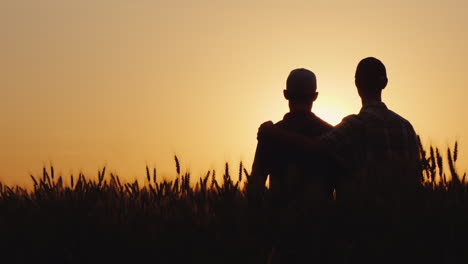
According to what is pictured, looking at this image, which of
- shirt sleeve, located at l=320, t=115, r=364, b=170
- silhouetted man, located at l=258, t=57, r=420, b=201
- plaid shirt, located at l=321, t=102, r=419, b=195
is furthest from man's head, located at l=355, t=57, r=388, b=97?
shirt sleeve, located at l=320, t=115, r=364, b=170

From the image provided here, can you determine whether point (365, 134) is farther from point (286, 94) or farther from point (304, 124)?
point (286, 94)

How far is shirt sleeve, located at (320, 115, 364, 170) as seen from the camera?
5.25 meters

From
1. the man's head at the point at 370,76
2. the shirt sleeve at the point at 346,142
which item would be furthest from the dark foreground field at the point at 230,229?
the man's head at the point at 370,76

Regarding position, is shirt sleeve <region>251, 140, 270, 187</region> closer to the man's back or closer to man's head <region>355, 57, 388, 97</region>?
the man's back

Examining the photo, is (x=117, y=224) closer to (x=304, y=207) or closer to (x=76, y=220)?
(x=76, y=220)

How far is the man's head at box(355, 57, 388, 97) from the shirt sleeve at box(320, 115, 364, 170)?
0.34 metres

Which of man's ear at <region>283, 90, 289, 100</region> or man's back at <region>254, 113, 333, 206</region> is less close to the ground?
man's ear at <region>283, 90, 289, 100</region>

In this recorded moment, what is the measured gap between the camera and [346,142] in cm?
532

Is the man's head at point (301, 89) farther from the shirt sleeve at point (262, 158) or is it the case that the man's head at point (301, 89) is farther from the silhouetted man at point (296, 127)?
the shirt sleeve at point (262, 158)

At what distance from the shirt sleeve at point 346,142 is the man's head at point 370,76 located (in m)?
0.34

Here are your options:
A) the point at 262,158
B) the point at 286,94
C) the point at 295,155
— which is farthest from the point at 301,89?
the point at 262,158

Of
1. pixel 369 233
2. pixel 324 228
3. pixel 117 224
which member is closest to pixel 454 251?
pixel 369 233

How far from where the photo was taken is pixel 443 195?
411 cm

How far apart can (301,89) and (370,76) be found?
23.5 inches
